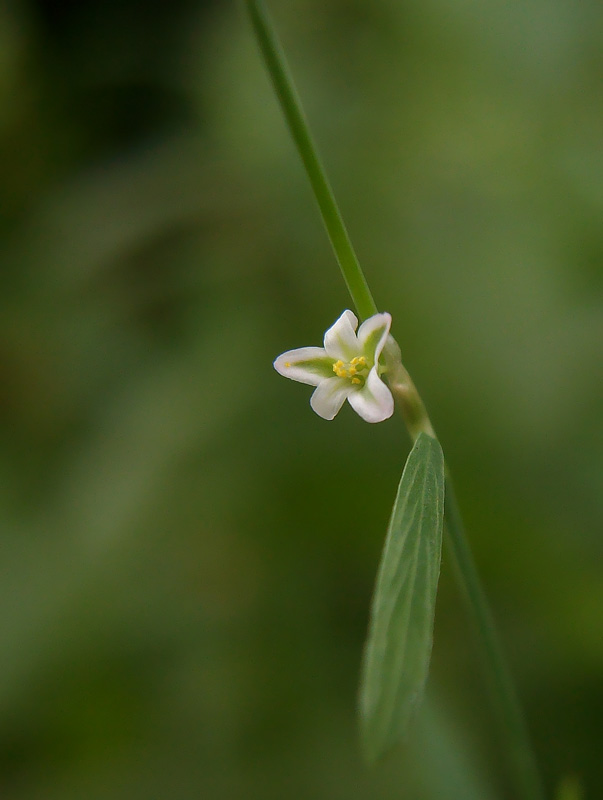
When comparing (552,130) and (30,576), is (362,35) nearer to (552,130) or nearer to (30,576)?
(552,130)

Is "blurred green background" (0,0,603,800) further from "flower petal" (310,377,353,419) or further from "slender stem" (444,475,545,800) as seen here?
"flower petal" (310,377,353,419)

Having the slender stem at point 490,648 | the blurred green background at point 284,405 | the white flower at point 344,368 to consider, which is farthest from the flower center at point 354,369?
the blurred green background at point 284,405

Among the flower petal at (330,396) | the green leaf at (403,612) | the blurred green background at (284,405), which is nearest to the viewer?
the green leaf at (403,612)

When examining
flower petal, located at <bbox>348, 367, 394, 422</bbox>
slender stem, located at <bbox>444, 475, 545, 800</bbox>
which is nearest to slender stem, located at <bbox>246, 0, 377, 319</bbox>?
flower petal, located at <bbox>348, 367, 394, 422</bbox>

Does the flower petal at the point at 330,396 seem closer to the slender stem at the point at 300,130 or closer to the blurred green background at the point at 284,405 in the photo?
the slender stem at the point at 300,130

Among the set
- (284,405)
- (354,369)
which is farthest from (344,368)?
(284,405)

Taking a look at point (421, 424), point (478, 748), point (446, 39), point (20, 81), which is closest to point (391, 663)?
point (421, 424)

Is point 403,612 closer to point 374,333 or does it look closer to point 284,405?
point 374,333
